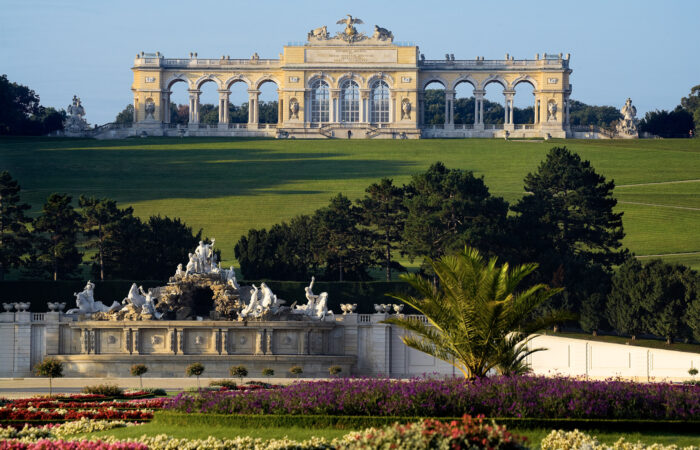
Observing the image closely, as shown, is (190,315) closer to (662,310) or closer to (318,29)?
(662,310)

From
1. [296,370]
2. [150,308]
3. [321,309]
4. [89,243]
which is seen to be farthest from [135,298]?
[89,243]

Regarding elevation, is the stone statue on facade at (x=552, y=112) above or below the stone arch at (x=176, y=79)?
below

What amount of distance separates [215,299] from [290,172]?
3580 centimetres

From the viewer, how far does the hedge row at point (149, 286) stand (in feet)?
178

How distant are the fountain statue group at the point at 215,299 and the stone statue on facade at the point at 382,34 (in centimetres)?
6409

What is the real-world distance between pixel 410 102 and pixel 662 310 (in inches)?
2486

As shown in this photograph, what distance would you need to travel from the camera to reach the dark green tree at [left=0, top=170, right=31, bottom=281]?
189 feet

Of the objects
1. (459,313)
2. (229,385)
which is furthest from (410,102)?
(459,313)

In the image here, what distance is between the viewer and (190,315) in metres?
51.0

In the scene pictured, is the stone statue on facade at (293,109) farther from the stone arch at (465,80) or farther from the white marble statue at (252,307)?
the white marble statue at (252,307)

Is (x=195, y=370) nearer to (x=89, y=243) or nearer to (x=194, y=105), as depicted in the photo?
(x=89, y=243)

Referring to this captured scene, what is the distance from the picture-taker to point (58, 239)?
58750 mm

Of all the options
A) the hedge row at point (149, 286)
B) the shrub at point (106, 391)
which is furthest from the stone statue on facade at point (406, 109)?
the shrub at point (106, 391)

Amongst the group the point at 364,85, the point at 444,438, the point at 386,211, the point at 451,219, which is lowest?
the point at 444,438
